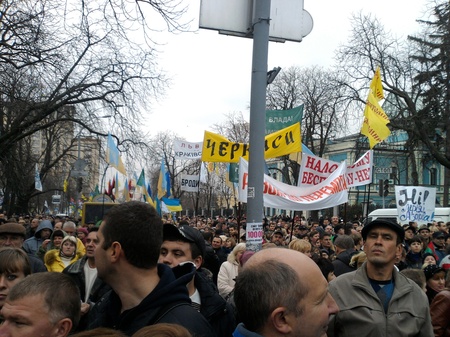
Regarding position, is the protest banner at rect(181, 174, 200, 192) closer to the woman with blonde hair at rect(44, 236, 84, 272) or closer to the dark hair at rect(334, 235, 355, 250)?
the dark hair at rect(334, 235, 355, 250)

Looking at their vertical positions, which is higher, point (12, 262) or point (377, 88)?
point (377, 88)

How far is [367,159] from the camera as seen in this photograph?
1280 cm

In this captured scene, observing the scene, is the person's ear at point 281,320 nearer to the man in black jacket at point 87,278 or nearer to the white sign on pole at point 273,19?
the man in black jacket at point 87,278

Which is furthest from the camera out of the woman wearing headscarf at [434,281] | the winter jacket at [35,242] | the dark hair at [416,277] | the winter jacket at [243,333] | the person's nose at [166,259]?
the winter jacket at [35,242]

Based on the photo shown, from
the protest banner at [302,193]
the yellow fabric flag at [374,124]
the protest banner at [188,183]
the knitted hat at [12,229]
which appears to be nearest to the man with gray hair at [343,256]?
the protest banner at [302,193]

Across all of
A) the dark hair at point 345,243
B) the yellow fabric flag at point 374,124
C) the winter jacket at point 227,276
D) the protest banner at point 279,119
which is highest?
the yellow fabric flag at point 374,124

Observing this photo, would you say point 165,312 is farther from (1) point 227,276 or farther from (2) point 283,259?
(1) point 227,276

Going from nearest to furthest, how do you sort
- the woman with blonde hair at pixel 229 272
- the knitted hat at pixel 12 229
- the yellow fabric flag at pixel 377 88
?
1. the knitted hat at pixel 12 229
2. the woman with blonde hair at pixel 229 272
3. the yellow fabric flag at pixel 377 88

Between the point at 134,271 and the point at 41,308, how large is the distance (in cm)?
45

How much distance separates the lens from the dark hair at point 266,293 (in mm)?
2297

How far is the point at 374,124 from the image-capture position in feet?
47.4

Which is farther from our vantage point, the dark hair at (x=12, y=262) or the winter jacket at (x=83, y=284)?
the winter jacket at (x=83, y=284)

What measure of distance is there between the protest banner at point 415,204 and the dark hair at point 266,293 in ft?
49.5

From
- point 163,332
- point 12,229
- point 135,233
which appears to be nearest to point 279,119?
point 12,229
